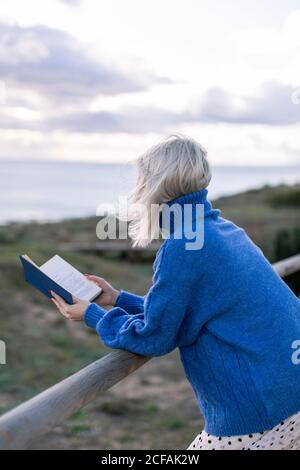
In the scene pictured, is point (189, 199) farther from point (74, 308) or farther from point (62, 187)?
point (62, 187)

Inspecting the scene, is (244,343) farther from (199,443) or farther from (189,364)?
(199,443)

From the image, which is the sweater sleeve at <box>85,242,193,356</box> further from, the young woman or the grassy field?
the grassy field

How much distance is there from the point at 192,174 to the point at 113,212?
0.32 m

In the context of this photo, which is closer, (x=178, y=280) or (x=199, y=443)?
(x=178, y=280)

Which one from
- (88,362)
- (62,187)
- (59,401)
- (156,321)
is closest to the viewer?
(59,401)

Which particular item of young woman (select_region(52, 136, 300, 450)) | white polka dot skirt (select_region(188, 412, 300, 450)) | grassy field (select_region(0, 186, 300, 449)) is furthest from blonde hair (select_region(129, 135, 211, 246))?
grassy field (select_region(0, 186, 300, 449))

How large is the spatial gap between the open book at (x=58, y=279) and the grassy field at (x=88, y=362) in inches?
129

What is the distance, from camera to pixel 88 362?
7.48 m

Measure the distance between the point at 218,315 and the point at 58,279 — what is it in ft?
1.79

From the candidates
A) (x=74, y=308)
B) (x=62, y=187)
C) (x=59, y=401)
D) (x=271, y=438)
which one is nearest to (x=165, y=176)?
(x=74, y=308)

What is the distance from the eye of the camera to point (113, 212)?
2.31 metres

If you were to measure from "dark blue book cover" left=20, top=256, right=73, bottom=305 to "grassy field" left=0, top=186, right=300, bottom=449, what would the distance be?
3.31 m

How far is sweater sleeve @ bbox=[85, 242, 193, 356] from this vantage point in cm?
206
